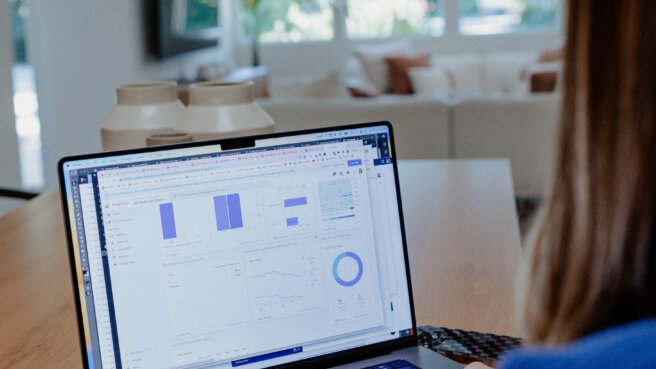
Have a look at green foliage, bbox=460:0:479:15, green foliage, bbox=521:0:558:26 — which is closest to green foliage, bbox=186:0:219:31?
green foliage, bbox=460:0:479:15

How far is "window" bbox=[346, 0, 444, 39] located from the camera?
295 inches

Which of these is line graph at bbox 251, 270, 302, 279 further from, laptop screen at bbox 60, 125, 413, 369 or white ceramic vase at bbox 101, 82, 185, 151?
white ceramic vase at bbox 101, 82, 185, 151

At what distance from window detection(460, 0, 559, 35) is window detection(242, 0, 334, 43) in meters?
1.28

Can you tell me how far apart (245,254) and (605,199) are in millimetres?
488

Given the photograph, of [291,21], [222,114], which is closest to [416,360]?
[222,114]

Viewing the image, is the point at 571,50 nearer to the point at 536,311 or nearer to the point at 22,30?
the point at 536,311

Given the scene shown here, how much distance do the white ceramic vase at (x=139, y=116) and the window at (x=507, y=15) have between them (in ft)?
20.3

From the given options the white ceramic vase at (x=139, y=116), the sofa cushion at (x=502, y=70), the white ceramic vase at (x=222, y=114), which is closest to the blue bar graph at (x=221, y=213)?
the white ceramic vase at (x=222, y=114)

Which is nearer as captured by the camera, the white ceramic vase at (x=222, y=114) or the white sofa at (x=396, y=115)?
the white ceramic vase at (x=222, y=114)

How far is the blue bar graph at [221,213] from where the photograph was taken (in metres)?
0.87

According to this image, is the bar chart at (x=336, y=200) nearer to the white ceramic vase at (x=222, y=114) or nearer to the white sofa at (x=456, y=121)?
the white ceramic vase at (x=222, y=114)

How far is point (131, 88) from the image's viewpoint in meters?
1.59

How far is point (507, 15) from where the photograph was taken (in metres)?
7.41

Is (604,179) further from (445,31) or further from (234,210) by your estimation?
(445,31)
